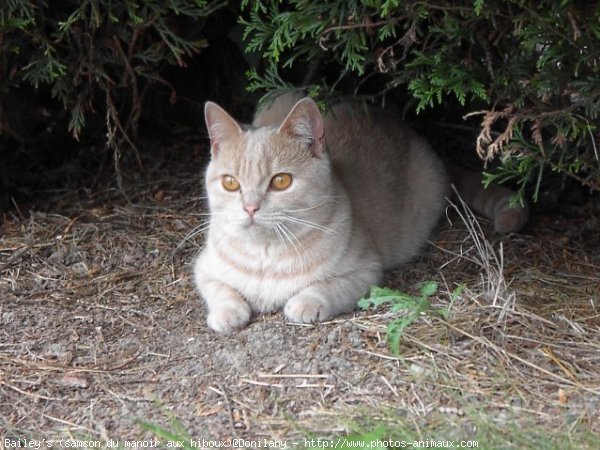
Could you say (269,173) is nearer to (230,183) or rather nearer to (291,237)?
(230,183)

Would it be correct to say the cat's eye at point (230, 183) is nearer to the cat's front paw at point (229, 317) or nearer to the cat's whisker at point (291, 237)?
the cat's whisker at point (291, 237)

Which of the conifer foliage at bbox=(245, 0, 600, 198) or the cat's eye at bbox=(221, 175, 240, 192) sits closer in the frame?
the conifer foliage at bbox=(245, 0, 600, 198)

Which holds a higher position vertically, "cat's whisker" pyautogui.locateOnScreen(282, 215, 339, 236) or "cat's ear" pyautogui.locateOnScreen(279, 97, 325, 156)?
"cat's ear" pyautogui.locateOnScreen(279, 97, 325, 156)

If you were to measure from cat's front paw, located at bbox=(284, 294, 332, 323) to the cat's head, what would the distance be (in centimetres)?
32

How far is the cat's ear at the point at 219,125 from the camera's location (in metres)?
3.66

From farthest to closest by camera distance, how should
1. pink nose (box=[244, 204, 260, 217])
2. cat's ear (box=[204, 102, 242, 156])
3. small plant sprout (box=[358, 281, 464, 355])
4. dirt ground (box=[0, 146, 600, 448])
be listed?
cat's ear (box=[204, 102, 242, 156]), pink nose (box=[244, 204, 260, 217]), small plant sprout (box=[358, 281, 464, 355]), dirt ground (box=[0, 146, 600, 448])

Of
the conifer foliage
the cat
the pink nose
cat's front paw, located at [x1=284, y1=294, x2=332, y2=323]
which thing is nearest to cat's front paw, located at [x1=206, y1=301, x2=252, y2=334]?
the cat

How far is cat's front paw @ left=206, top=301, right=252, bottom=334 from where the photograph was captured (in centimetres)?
354

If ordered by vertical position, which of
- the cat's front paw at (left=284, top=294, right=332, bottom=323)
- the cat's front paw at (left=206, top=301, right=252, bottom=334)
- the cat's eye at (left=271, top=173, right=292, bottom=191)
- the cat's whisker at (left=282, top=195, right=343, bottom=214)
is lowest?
the cat's front paw at (left=206, top=301, right=252, bottom=334)

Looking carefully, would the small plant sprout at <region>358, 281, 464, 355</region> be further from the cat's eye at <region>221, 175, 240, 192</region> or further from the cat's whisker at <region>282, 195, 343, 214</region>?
the cat's eye at <region>221, 175, 240, 192</region>

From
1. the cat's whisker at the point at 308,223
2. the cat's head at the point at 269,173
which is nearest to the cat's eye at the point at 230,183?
the cat's head at the point at 269,173

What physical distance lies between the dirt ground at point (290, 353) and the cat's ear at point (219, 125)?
2.62 ft

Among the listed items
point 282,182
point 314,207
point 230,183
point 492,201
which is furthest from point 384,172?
point 230,183

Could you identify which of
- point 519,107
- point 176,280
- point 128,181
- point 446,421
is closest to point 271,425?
point 446,421
